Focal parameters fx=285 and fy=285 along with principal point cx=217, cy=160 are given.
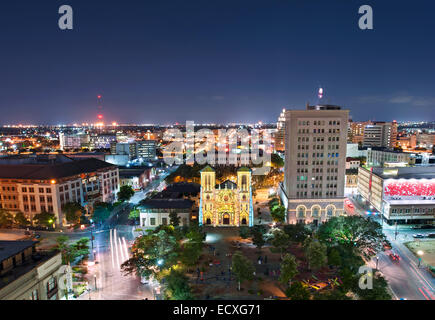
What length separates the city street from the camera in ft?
138

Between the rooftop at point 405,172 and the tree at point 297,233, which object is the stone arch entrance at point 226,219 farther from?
the rooftop at point 405,172

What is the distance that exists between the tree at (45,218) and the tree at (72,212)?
3.11 m

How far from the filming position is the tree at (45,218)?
224 feet

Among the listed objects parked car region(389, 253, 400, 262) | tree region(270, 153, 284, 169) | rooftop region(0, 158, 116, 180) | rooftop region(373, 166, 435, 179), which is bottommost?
parked car region(389, 253, 400, 262)

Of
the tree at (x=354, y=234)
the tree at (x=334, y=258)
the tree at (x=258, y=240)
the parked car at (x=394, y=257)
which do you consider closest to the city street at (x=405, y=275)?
the parked car at (x=394, y=257)

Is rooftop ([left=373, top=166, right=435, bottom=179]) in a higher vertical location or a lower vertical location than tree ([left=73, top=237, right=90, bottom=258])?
higher

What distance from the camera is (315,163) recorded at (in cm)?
6975

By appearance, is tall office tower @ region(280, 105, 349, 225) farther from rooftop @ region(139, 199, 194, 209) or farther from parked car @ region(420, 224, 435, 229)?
rooftop @ region(139, 199, 194, 209)

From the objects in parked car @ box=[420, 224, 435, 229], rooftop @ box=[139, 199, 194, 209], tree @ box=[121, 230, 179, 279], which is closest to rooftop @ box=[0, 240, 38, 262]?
tree @ box=[121, 230, 179, 279]

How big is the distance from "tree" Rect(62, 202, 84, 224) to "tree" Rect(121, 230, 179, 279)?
94.2 feet

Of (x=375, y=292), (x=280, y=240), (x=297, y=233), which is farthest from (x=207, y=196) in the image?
(x=375, y=292)

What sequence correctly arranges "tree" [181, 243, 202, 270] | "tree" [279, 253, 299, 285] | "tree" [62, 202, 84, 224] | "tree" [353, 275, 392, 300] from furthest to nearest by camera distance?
"tree" [62, 202, 84, 224]
"tree" [181, 243, 202, 270]
"tree" [279, 253, 299, 285]
"tree" [353, 275, 392, 300]
